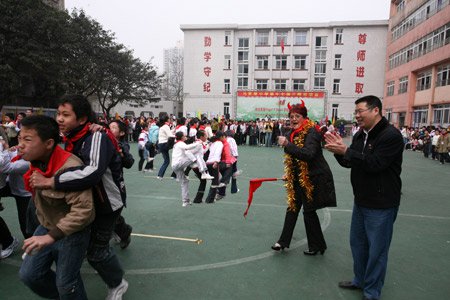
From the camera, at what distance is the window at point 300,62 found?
4153 cm

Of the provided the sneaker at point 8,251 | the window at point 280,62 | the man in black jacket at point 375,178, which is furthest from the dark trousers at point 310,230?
the window at point 280,62

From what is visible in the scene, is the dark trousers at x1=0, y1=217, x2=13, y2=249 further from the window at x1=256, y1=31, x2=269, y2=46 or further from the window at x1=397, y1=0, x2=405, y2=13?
the window at x1=256, y1=31, x2=269, y2=46

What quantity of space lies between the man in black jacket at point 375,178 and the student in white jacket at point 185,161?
3.76 metres

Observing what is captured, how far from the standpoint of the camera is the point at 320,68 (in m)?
41.3

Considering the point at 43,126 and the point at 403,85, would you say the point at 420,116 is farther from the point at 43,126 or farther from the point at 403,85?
the point at 43,126

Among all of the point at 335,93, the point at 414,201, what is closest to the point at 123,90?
the point at 335,93

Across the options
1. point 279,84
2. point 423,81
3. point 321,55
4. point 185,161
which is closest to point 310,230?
point 185,161

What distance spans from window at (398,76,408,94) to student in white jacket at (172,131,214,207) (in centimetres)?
3053

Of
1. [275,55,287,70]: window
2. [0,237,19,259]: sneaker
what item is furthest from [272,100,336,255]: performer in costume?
[275,55,287,70]: window

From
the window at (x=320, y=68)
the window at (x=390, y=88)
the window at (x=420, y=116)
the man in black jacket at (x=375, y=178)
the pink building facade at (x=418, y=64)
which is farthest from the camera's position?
the window at (x=320, y=68)

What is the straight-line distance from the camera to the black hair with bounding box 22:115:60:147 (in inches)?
86.1

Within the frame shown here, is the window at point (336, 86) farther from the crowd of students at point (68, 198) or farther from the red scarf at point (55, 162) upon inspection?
the red scarf at point (55, 162)

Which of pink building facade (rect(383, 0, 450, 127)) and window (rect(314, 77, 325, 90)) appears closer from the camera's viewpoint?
pink building facade (rect(383, 0, 450, 127))

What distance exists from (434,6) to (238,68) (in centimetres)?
2249
